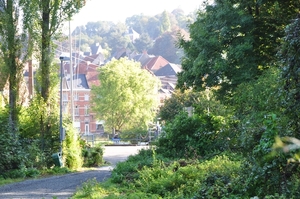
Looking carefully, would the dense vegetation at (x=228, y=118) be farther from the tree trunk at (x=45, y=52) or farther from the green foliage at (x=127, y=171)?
the tree trunk at (x=45, y=52)

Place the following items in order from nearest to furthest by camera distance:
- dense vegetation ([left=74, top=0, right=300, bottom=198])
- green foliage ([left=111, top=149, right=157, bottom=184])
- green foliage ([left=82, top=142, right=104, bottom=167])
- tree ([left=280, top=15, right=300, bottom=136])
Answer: tree ([left=280, top=15, right=300, bottom=136]) < dense vegetation ([left=74, top=0, right=300, bottom=198]) < green foliage ([left=111, top=149, right=157, bottom=184]) < green foliage ([left=82, top=142, right=104, bottom=167])

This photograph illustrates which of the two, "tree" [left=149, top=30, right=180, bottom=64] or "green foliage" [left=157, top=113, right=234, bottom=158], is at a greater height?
"tree" [left=149, top=30, right=180, bottom=64]

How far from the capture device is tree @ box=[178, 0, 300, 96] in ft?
62.7

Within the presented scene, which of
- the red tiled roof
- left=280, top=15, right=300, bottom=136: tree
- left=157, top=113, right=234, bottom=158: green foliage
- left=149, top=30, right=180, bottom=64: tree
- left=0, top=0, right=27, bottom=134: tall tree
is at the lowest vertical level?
left=157, top=113, right=234, bottom=158: green foliage

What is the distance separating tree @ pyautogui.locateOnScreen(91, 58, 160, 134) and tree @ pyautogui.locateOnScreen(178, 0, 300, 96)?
46185 mm

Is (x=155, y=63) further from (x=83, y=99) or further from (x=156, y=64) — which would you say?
(x=83, y=99)

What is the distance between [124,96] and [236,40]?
48.0 m

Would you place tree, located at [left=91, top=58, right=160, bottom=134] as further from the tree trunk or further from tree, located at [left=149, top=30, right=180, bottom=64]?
tree, located at [left=149, top=30, right=180, bottom=64]

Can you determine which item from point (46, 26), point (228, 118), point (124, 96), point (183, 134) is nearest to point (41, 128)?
point (46, 26)

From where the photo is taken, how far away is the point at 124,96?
66.9 metres

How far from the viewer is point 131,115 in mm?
68000

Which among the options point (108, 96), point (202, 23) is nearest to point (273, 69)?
point (202, 23)

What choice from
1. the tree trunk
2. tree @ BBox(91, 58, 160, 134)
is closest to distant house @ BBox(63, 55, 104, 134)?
tree @ BBox(91, 58, 160, 134)

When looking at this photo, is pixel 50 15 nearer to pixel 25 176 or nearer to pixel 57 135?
pixel 57 135
